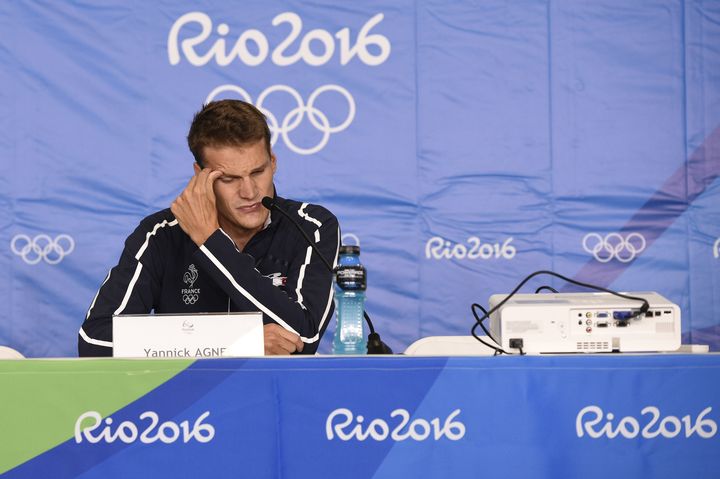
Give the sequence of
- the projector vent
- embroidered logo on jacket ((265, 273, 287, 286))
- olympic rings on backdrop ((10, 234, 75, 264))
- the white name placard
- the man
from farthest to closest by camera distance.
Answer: olympic rings on backdrop ((10, 234, 75, 264)), embroidered logo on jacket ((265, 273, 287, 286)), the man, the projector vent, the white name placard

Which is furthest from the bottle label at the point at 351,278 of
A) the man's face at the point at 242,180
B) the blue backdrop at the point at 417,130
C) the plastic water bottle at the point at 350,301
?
the blue backdrop at the point at 417,130

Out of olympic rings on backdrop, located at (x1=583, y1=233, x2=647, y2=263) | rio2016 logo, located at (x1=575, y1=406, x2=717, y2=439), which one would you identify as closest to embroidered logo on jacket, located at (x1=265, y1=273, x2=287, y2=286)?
rio2016 logo, located at (x1=575, y1=406, x2=717, y2=439)

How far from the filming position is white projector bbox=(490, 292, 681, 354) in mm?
1467

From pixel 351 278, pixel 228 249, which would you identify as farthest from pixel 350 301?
pixel 228 249

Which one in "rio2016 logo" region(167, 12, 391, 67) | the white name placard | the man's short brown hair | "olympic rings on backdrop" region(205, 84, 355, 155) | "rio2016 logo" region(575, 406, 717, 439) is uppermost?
"rio2016 logo" region(167, 12, 391, 67)

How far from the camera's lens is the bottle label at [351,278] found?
1.64 m

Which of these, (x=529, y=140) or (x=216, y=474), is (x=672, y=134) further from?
(x=216, y=474)

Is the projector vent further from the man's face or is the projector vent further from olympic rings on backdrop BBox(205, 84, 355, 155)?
olympic rings on backdrop BBox(205, 84, 355, 155)

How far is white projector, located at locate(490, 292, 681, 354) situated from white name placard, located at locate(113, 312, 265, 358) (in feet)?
1.51

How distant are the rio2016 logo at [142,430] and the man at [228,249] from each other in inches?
22.5

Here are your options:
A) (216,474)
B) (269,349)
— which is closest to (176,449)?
(216,474)

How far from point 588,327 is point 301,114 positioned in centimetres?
176

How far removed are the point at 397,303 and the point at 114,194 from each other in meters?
1.10

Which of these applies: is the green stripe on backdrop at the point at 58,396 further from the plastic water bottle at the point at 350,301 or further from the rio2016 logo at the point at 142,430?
the plastic water bottle at the point at 350,301
